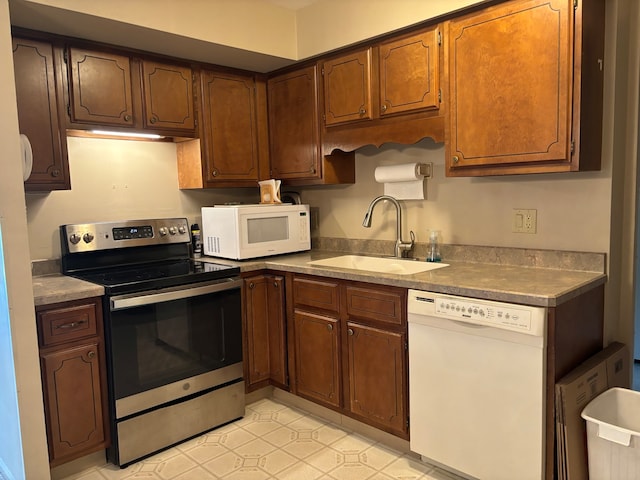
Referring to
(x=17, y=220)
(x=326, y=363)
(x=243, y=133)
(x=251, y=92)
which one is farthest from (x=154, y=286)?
(x=251, y=92)

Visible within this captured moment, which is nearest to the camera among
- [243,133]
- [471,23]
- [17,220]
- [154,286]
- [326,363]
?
[17,220]

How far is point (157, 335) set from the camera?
239 cm

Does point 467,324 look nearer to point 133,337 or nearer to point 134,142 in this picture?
point 133,337

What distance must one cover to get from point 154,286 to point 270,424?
1.04 meters

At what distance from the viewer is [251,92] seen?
3217mm

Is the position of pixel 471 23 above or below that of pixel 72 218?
above

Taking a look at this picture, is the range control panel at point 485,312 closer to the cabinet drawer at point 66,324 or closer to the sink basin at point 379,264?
the sink basin at point 379,264

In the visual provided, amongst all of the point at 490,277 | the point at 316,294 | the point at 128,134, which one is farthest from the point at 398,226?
the point at 128,134

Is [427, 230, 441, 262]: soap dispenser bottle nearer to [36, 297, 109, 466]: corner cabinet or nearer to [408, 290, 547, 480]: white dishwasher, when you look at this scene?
[408, 290, 547, 480]: white dishwasher

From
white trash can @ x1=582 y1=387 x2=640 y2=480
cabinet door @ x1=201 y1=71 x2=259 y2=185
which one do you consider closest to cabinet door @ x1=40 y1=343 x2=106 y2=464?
cabinet door @ x1=201 y1=71 x2=259 y2=185

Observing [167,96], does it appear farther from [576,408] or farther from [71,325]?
[576,408]

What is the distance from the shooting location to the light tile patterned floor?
7.25 feet

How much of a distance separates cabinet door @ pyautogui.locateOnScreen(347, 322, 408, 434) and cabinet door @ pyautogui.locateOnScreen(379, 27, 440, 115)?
117cm

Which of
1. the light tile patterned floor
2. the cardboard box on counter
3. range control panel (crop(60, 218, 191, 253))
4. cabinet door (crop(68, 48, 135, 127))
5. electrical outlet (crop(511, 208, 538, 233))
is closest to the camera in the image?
the cardboard box on counter
